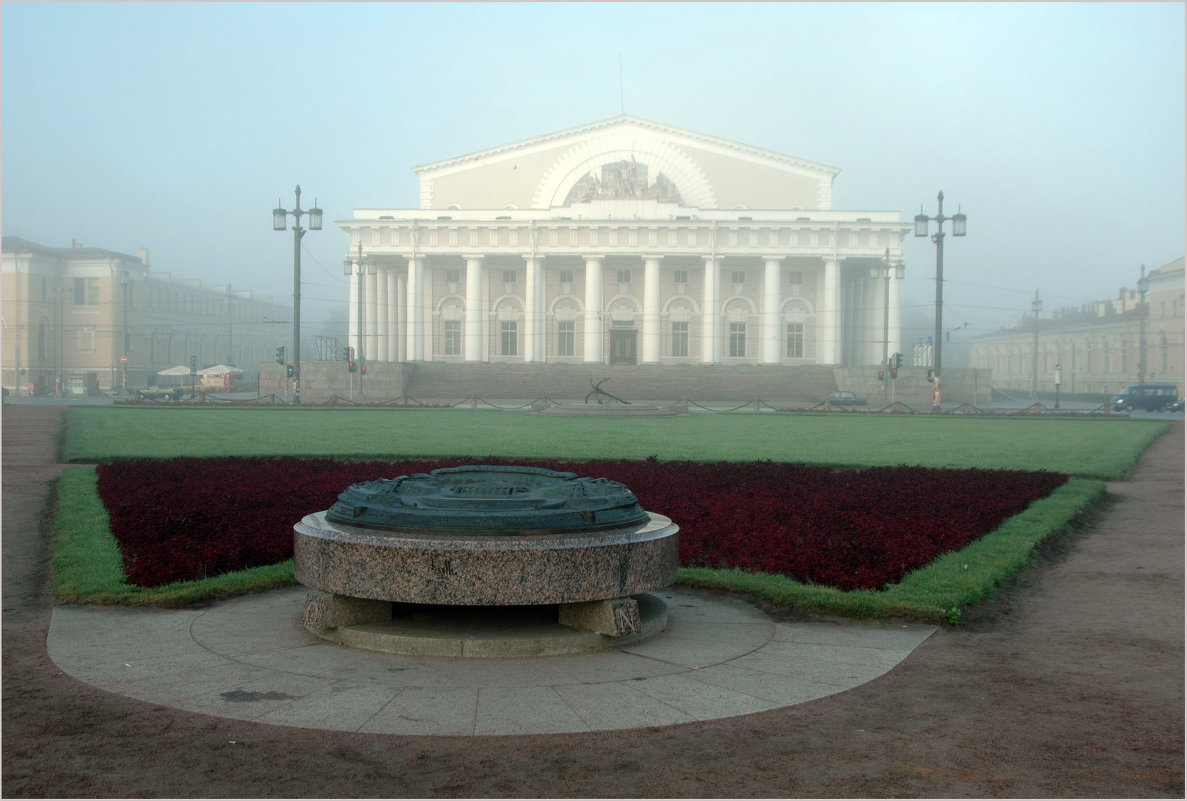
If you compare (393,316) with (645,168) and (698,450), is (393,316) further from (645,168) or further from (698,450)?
(698,450)

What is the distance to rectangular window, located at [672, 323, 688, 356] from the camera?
72062mm

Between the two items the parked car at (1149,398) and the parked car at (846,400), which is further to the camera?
the parked car at (1149,398)

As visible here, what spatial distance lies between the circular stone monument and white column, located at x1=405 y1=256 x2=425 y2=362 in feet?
200

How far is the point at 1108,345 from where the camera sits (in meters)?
81.0

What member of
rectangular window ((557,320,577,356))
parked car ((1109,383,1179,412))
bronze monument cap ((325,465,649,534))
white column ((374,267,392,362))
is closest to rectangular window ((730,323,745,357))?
rectangular window ((557,320,577,356))

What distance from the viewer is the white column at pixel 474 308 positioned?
67.6m

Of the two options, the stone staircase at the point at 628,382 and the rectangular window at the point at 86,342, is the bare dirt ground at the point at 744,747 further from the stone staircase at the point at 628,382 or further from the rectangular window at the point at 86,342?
the rectangular window at the point at 86,342

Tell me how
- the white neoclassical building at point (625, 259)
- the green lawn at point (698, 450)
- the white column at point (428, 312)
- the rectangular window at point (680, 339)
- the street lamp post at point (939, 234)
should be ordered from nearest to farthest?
1. the green lawn at point (698, 450)
2. the street lamp post at point (939, 234)
3. the white neoclassical building at point (625, 259)
4. the white column at point (428, 312)
5. the rectangular window at point (680, 339)

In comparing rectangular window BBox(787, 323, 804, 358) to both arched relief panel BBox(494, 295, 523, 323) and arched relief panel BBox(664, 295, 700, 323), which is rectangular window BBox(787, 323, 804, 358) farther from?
arched relief panel BBox(494, 295, 523, 323)

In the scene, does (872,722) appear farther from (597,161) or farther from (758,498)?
(597,161)

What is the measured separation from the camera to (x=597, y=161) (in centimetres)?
7256

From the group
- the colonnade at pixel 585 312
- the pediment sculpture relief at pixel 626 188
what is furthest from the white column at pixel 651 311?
the pediment sculpture relief at pixel 626 188

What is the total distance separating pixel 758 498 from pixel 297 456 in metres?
9.06

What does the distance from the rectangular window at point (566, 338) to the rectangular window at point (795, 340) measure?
1459 cm
